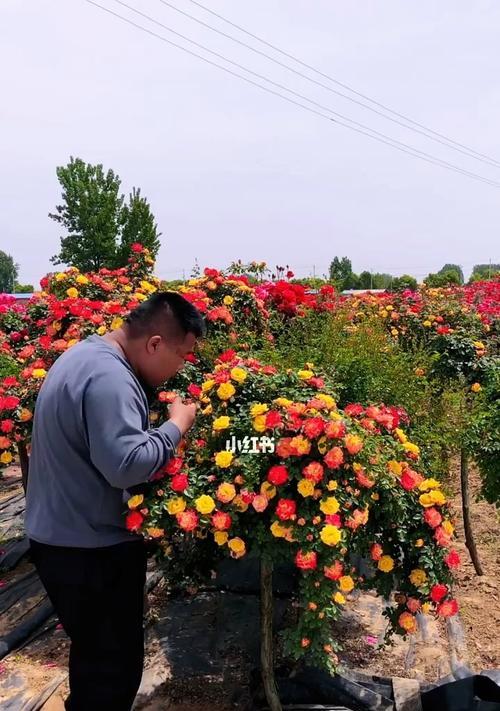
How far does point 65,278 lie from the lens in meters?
3.60

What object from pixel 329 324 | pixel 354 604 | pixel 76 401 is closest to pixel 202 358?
pixel 329 324

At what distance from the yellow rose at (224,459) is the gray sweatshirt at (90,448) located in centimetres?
15

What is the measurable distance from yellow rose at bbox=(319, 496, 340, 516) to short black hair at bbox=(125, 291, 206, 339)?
0.62m

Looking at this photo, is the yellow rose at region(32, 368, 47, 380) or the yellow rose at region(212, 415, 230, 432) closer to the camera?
the yellow rose at region(212, 415, 230, 432)

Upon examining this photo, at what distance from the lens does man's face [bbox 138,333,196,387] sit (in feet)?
5.24

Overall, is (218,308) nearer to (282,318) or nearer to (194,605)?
(282,318)

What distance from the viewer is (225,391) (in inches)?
71.5

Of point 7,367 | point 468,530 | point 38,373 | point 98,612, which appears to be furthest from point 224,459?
point 468,530

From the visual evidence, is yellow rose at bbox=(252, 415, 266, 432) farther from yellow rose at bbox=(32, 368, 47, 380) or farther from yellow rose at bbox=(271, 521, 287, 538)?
yellow rose at bbox=(32, 368, 47, 380)

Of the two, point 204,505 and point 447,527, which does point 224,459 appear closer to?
point 204,505

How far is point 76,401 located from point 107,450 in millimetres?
164

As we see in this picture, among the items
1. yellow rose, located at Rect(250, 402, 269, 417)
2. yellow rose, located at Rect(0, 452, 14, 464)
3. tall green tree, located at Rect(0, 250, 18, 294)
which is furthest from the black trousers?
tall green tree, located at Rect(0, 250, 18, 294)

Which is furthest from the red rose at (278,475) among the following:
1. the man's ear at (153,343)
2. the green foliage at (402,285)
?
the green foliage at (402,285)

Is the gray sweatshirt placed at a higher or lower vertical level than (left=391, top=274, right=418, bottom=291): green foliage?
lower
